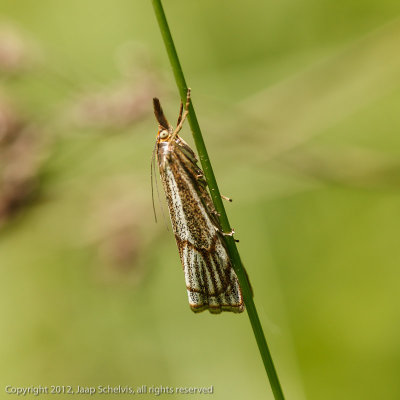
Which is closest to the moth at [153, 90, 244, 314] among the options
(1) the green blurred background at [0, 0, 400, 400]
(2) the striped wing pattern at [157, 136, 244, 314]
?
(2) the striped wing pattern at [157, 136, 244, 314]

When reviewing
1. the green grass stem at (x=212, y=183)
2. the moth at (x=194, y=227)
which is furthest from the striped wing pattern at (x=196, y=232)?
the green grass stem at (x=212, y=183)

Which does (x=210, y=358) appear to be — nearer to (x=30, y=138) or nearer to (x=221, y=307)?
(x=221, y=307)

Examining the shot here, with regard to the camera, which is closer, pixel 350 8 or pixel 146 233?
pixel 146 233

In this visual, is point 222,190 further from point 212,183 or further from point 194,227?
point 212,183

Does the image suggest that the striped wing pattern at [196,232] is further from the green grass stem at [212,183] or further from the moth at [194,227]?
the green grass stem at [212,183]

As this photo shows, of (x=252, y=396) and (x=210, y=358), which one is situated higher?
(x=210, y=358)

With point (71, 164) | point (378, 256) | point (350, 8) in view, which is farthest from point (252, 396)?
point (350, 8)

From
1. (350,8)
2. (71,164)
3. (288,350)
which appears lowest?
(288,350)

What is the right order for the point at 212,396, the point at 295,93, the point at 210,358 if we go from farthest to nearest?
the point at 210,358
the point at 212,396
the point at 295,93
